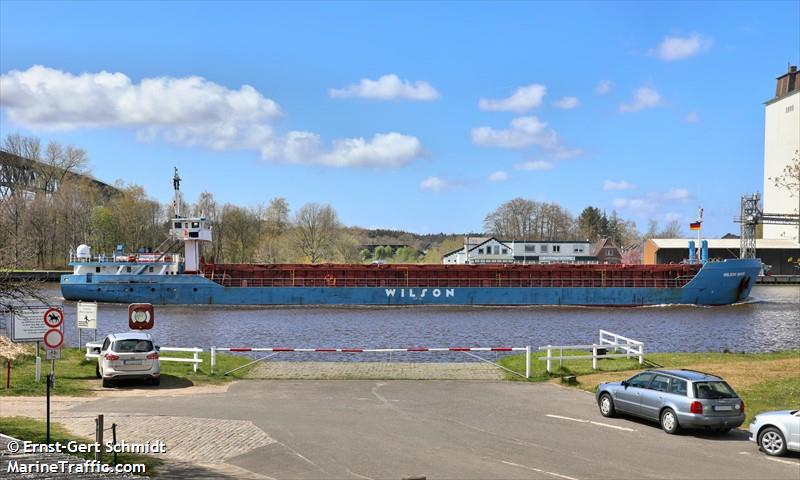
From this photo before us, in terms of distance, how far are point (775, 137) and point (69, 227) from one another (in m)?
114

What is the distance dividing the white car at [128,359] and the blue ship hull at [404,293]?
140 feet

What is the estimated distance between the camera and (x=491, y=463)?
12031 mm

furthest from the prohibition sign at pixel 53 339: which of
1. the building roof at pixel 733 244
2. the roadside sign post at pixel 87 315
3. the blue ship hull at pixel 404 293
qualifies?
the building roof at pixel 733 244

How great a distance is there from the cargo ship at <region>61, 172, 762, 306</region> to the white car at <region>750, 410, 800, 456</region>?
50.7 metres

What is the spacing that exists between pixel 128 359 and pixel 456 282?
47.8 m

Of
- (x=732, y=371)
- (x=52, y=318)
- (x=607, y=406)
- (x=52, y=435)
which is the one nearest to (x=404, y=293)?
(x=732, y=371)

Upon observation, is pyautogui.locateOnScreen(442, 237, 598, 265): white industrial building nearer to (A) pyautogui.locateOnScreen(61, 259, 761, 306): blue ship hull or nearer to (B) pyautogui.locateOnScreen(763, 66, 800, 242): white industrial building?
(B) pyautogui.locateOnScreen(763, 66, 800, 242): white industrial building

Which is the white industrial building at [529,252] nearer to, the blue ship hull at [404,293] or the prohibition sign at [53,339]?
the blue ship hull at [404,293]

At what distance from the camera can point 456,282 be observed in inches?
2584

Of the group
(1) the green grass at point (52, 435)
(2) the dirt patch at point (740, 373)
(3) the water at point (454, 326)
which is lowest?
(3) the water at point (454, 326)

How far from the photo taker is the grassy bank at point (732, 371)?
59.4 ft

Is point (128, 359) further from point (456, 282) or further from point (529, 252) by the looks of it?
point (529, 252)

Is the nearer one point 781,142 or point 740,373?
point 740,373

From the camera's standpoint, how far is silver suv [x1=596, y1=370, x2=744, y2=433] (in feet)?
46.8
